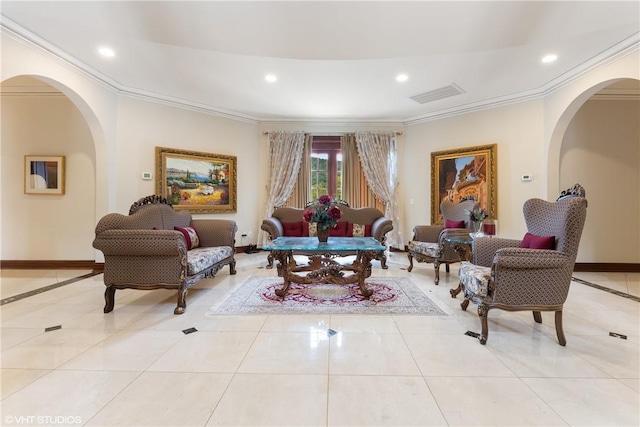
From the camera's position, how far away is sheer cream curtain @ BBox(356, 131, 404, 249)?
6086mm

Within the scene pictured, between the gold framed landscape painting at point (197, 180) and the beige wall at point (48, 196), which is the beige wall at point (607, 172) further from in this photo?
the beige wall at point (48, 196)

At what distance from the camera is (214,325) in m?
2.53

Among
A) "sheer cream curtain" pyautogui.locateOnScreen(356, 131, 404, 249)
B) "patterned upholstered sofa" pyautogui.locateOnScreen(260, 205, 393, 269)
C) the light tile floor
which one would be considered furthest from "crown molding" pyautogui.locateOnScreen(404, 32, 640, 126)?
the light tile floor

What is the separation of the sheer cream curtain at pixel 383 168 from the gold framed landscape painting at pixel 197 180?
2.92 metres

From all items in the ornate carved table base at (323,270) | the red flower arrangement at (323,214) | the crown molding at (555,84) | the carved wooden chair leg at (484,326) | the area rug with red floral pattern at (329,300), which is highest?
the crown molding at (555,84)

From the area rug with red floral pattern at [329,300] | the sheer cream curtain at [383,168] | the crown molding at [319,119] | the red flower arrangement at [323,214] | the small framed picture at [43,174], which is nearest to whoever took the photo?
the area rug with red floral pattern at [329,300]

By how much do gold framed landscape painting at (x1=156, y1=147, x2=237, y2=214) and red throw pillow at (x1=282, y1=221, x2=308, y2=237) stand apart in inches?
53.4

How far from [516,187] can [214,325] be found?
17.3ft

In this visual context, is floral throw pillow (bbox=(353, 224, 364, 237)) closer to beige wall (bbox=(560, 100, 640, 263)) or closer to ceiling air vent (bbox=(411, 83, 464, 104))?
ceiling air vent (bbox=(411, 83, 464, 104))

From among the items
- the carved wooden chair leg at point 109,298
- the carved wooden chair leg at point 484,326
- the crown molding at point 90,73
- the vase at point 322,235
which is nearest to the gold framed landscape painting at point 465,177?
the vase at point 322,235

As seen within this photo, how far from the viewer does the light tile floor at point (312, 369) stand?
146 cm

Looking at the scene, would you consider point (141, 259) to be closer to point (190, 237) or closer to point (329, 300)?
point (190, 237)

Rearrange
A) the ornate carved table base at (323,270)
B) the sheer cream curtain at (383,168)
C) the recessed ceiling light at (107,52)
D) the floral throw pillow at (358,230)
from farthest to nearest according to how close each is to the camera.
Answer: the sheer cream curtain at (383,168) < the floral throw pillow at (358,230) < the recessed ceiling light at (107,52) < the ornate carved table base at (323,270)

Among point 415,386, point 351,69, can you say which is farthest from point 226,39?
point 415,386
